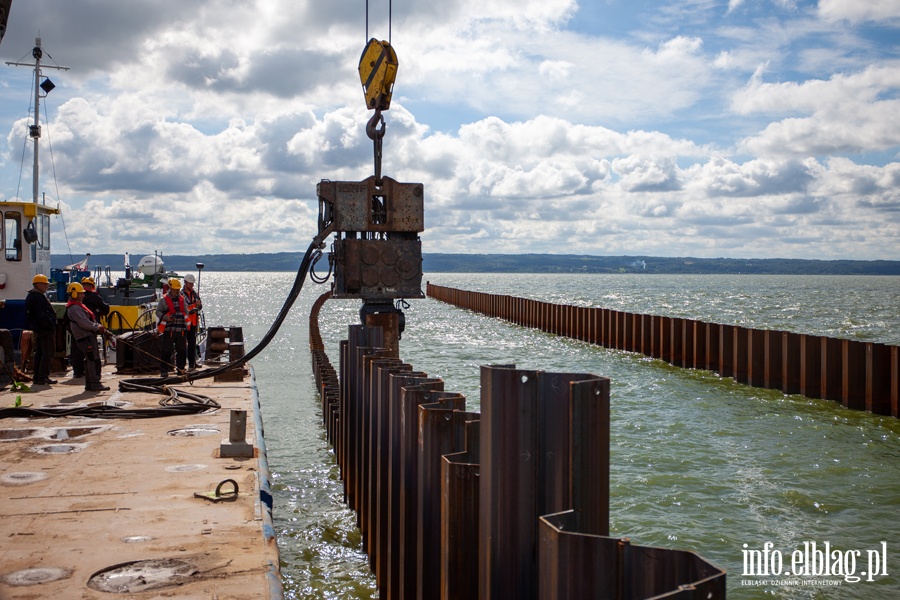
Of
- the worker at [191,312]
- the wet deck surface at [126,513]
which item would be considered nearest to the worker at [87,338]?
the worker at [191,312]

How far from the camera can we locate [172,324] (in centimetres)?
1417

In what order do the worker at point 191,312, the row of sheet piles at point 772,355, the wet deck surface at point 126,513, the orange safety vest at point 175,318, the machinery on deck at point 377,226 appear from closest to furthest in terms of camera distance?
the wet deck surface at point 126,513
the machinery on deck at point 377,226
the orange safety vest at point 175,318
the worker at point 191,312
the row of sheet piles at point 772,355

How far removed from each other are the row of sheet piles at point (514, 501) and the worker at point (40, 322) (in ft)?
27.7

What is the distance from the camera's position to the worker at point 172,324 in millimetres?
14062

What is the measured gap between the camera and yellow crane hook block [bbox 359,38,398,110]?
13320 mm

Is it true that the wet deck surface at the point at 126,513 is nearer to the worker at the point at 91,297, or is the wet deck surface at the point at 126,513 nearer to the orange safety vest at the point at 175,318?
the orange safety vest at the point at 175,318

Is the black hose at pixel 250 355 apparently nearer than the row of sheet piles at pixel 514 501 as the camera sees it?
No

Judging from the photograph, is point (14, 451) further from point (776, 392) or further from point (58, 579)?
point (776, 392)

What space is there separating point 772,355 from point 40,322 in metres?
16.5

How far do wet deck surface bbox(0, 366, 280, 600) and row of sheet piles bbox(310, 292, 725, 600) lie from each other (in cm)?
119

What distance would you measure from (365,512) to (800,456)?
8.03m

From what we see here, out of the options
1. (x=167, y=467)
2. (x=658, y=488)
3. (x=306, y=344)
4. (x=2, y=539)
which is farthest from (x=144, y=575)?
(x=306, y=344)

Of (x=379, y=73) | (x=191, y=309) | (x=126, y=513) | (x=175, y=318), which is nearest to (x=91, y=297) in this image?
(x=191, y=309)

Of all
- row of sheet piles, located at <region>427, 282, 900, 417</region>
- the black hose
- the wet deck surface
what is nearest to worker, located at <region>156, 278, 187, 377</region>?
the black hose
